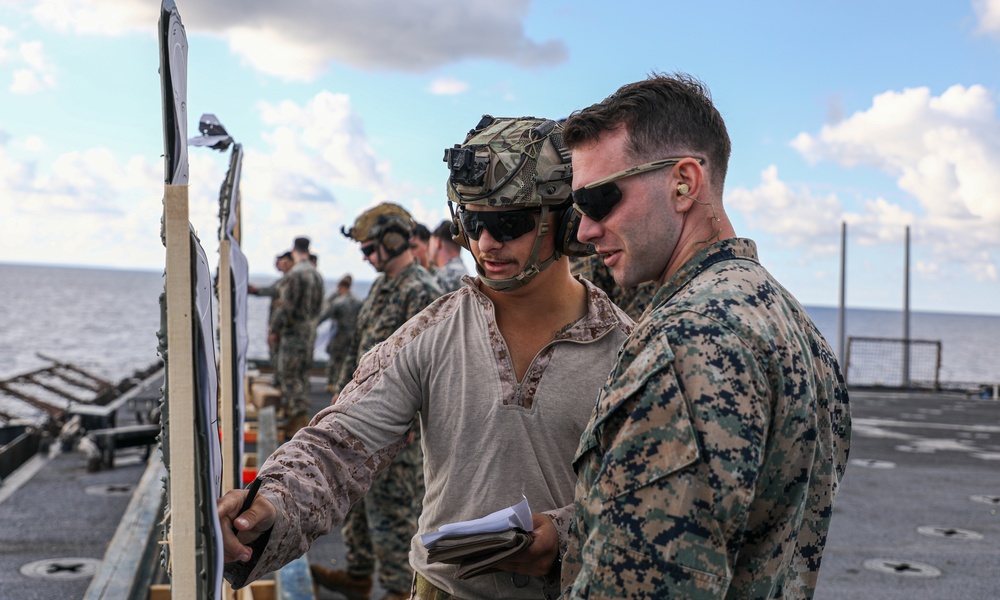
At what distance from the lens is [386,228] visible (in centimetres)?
635

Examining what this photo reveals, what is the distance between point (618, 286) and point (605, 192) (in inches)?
117

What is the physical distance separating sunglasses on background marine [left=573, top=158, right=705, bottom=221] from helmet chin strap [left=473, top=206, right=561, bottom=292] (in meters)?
0.70

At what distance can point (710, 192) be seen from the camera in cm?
188

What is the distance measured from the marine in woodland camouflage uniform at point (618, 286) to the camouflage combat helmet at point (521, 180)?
2.10 metres

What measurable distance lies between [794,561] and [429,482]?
1088mm

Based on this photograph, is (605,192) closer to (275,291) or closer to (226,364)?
(226,364)

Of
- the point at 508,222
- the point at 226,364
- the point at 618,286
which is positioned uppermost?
the point at 508,222

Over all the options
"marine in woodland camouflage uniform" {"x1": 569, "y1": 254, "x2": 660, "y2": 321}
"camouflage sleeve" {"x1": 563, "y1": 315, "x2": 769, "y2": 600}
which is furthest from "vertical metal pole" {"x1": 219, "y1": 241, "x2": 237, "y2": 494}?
"camouflage sleeve" {"x1": 563, "y1": 315, "x2": 769, "y2": 600}

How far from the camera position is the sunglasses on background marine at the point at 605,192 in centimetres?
187

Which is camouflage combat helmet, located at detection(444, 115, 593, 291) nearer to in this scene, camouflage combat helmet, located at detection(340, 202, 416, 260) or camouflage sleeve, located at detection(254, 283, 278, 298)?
camouflage combat helmet, located at detection(340, 202, 416, 260)

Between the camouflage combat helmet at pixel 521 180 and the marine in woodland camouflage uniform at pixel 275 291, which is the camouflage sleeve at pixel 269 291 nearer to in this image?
the marine in woodland camouflage uniform at pixel 275 291

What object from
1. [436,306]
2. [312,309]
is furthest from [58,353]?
[436,306]

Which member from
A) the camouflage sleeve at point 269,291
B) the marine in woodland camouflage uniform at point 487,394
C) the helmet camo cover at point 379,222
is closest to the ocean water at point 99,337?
the camouflage sleeve at point 269,291

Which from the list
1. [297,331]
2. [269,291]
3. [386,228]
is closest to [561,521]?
[386,228]
